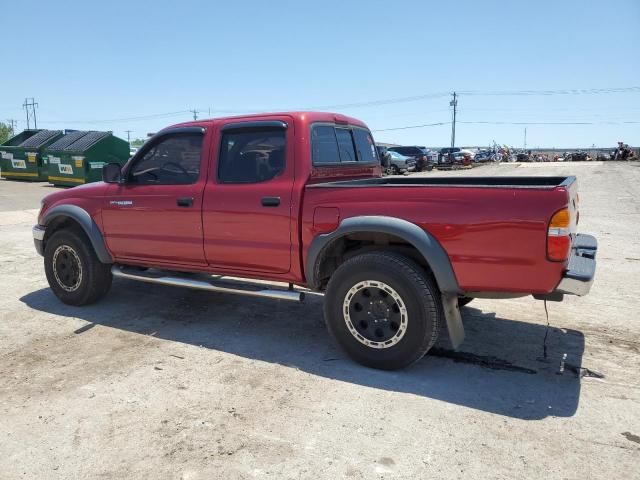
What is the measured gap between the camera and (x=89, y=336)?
15.0ft

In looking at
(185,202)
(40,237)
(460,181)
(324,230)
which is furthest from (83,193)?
(460,181)

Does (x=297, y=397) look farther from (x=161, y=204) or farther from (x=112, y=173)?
(x=112, y=173)

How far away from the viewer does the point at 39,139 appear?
74.8 ft

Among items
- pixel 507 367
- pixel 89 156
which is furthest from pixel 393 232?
pixel 89 156

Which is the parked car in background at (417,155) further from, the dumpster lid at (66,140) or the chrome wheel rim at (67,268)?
the chrome wheel rim at (67,268)

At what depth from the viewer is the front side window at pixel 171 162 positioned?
4629mm

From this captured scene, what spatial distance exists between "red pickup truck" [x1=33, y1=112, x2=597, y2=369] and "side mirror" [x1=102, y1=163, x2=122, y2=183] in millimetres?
15

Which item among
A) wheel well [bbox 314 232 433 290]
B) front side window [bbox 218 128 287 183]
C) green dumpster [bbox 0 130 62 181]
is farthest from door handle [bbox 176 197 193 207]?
green dumpster [bbox 0 130 62 181]

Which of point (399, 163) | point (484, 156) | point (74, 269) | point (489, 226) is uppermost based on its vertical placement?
point (484, 156)

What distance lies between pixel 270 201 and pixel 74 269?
2623mm

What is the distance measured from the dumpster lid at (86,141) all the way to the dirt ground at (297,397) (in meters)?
16.0

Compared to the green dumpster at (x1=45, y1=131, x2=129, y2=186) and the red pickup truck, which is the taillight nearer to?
the red pickup truck

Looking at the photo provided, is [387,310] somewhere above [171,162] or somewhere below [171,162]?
below

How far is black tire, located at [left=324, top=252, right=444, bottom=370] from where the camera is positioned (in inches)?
140
